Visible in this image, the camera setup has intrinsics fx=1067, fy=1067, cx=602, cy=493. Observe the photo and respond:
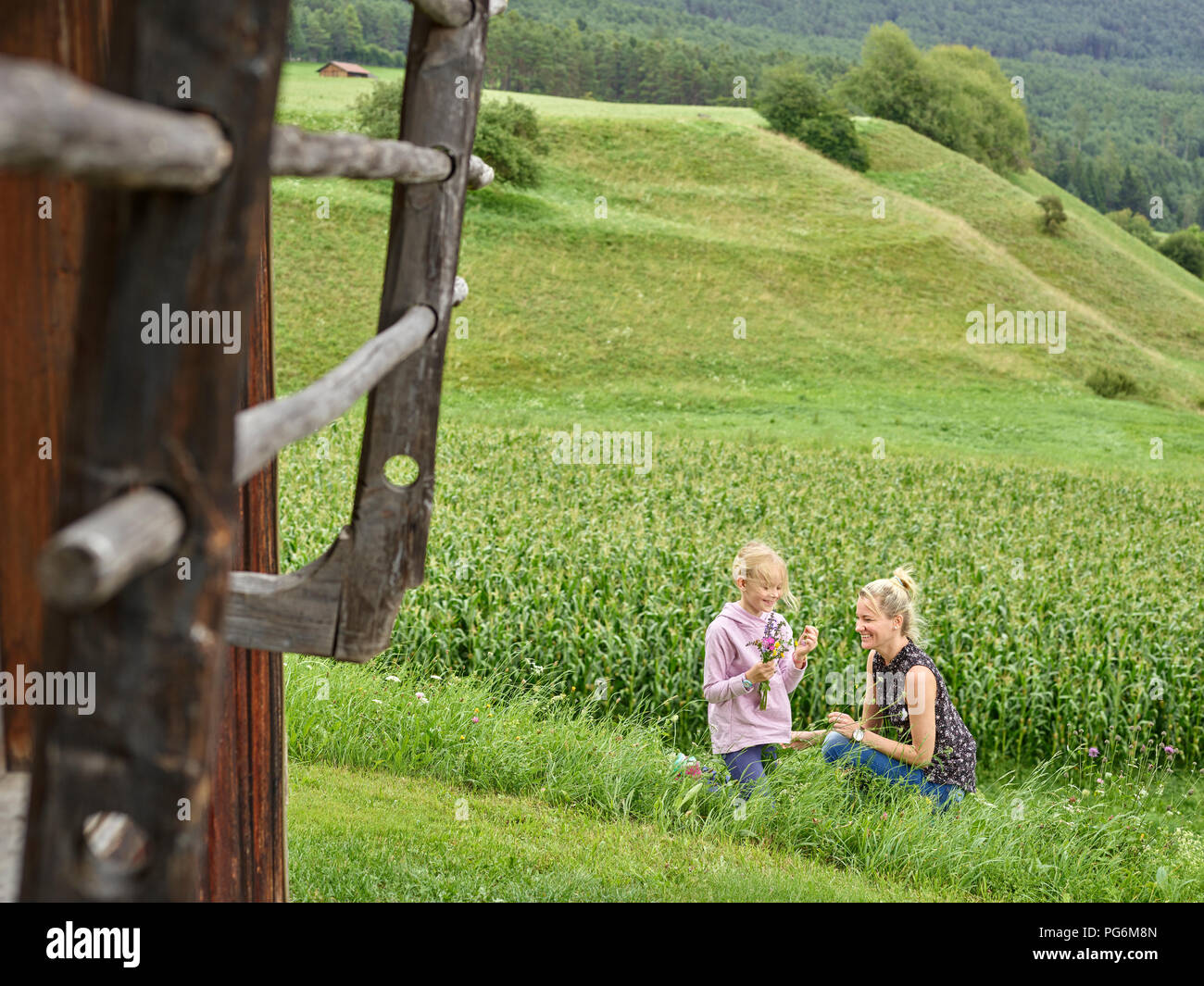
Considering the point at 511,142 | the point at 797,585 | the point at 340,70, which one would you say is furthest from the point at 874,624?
the point at 340,70

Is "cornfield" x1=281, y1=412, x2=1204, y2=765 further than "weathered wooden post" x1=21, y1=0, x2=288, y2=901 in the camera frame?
Yes

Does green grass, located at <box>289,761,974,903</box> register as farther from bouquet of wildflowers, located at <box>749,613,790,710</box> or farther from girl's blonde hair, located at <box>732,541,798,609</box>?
girl's blonde hair, located at <box>732,541,798,609</box>

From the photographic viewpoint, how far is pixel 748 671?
506 cm

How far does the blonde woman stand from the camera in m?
5.30

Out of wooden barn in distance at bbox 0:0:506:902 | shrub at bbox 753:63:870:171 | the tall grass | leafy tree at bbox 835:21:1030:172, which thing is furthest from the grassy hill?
wooden barn in distance at bbox 0:0:506:902

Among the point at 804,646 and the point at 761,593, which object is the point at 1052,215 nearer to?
the point at 761,593

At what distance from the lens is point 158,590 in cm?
117

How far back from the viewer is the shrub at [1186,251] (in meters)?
81.2

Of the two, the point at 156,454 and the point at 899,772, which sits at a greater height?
the point at 156,454

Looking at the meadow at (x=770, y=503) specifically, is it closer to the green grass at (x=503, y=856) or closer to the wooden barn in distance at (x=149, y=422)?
the green grass at (x=503, y=856)

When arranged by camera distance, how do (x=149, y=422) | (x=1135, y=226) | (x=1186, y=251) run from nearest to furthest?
(x=149, y=422), (x=1186, y=251), (x=1135, y=226)

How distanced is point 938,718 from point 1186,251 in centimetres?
8981

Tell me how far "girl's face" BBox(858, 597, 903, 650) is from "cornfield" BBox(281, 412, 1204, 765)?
1785 millimetres

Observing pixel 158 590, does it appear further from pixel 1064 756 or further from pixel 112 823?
pixel 1064 756
